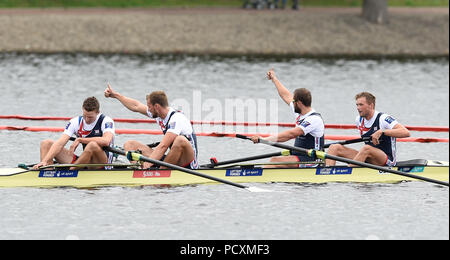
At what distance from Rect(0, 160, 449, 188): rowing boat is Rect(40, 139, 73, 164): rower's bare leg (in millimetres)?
253

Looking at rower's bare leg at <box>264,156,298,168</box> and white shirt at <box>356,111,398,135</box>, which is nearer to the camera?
white shirt at <box>356,111,398,135</box>

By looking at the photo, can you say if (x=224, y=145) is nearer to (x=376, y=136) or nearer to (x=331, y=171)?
(x=331, y=171)

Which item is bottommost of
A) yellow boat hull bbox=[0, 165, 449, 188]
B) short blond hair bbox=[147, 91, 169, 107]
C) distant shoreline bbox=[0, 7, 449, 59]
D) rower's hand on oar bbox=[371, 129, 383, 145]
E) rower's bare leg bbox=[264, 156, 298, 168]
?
yellow boat hull bbox=[0, 165, 449, 188]

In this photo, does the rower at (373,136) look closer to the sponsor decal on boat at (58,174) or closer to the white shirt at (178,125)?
the white shirt at (178,125)

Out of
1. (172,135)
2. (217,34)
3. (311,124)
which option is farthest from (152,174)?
(217,34)

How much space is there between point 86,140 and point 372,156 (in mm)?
5549

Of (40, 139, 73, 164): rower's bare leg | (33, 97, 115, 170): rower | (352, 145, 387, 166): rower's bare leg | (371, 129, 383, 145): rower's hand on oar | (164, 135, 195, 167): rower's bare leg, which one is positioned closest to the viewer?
(33, 97, 115, 170): rower

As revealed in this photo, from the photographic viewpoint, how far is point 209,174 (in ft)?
56.5

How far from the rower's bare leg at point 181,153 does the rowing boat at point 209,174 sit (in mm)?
275

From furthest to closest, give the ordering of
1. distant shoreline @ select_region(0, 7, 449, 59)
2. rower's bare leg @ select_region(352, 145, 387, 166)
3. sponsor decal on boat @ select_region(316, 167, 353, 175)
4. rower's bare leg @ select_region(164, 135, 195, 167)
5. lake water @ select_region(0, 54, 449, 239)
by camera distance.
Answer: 1. distant shoreline @ select_region(0, 7, 449, 59)
2. sponsor decal on boat @ select_region(316, 167, 353, 175)
3. rower's bare leg @ select_region(352, 145, 387, 166)
4. rower's bare leg @ select_region(164, 135, 195, 167)
5. lake water @ select_region(0, 54, 449, 239)

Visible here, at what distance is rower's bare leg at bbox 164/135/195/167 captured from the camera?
16.9 m

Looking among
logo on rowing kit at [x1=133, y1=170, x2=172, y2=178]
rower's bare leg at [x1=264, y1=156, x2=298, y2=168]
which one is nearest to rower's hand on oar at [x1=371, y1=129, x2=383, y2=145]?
rower's bare leg at [x1=264, y1=156, x2=298, y2=168]

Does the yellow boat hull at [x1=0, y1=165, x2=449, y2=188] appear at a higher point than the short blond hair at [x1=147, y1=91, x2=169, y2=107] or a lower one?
lower

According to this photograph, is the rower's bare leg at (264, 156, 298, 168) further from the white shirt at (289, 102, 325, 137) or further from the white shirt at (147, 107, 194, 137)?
the white shirt at (147, 107, 194, 137)
